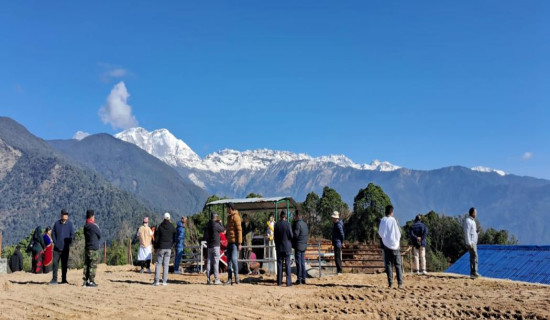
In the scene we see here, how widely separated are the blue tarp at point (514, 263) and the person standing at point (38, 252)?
1424cm

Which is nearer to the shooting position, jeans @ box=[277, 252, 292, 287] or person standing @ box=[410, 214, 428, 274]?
jeans @ box=[277, 252, 292, 287]

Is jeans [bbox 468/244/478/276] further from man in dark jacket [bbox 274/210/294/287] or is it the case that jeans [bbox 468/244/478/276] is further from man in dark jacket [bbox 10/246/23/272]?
man in dark jacket [bbox 10/246/23/272]

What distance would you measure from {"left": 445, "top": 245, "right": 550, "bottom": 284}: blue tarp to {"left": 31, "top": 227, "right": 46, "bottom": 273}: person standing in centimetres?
1424

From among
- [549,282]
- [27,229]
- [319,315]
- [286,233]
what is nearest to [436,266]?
[549,282]

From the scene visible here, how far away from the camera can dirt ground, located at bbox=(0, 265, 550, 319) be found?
9.27 meters

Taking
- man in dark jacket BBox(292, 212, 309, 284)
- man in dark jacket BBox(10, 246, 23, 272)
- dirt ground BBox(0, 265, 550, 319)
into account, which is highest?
man in dark jacket BBox(292, 212, 309, 284)

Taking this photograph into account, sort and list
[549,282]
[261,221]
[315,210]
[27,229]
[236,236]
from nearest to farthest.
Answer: [236,236]
[549,282]
[261,221]
[315,210]
[27,229]

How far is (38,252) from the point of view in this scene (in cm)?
1927

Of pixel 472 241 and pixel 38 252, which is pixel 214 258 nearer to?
pixel 472 241

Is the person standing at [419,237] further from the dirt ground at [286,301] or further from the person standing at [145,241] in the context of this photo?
the person standing at [145,241]

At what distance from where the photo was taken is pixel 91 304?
34.0 ft

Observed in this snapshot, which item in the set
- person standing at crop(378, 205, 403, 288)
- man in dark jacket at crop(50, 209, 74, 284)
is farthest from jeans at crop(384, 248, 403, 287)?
man in dark jacket at crop(50, 209, 74, 284)

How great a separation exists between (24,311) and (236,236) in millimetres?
5361

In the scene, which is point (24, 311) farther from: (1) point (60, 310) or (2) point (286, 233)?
(2) point (286, 233)
